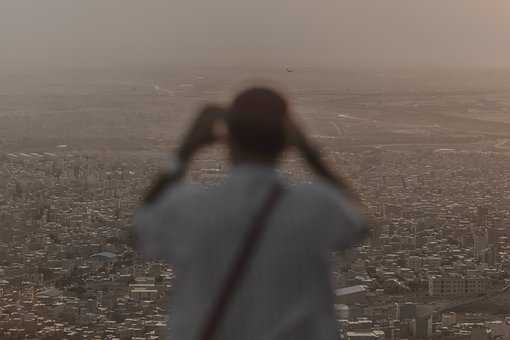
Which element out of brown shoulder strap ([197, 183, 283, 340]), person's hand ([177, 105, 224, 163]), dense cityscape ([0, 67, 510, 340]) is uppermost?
person's hand ([177, 105, 224, 163])

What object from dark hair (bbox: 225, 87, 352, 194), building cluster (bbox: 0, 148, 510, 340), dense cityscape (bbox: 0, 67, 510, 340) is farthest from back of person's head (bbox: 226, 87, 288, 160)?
building cluster (bbox: 0, 148, 510, 340)

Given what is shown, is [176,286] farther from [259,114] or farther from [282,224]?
[259,114]

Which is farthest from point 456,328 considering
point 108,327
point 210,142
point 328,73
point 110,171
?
point 328,73

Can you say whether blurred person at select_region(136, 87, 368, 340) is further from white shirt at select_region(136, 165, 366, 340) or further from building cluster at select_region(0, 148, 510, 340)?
building cluster at select_region(0, 148, 510, 340)

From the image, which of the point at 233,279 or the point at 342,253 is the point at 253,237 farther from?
the point at 342,253

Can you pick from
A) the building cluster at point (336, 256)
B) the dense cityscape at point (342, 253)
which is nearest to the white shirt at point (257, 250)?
the dense cityscape at point (342, 253)

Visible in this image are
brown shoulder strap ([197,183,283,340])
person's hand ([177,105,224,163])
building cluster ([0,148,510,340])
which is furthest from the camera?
building cluster ([0,148,510,340])

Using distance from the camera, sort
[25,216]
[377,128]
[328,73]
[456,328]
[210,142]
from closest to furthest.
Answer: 1. [210,142]
2. [456,328]
3. [25,216]
4. [377,128]
5. [328,73]
